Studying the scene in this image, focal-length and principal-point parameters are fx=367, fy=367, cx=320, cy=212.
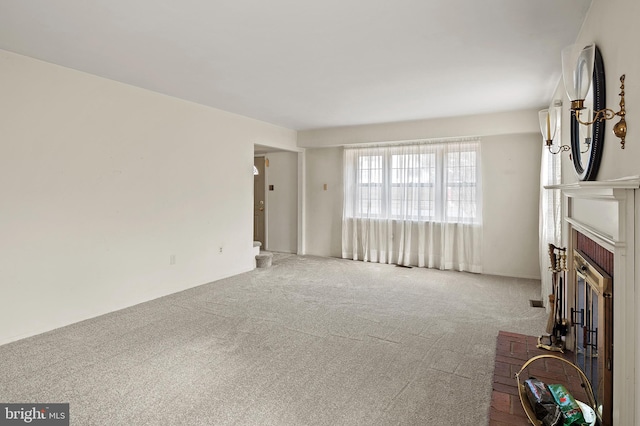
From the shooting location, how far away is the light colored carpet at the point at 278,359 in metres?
2.20

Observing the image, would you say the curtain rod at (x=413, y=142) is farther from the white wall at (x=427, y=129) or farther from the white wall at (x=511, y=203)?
the white wall at (x=511, y=203)

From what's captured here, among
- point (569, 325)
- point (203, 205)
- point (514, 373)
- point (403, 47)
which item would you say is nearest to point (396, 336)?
point (514, 373)

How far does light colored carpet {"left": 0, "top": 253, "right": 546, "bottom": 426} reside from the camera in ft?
7.20

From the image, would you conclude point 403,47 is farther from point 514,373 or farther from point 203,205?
point 203,205

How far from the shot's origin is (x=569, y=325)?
2.73 metres

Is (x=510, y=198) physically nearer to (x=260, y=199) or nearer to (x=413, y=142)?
(x=413, y=142)

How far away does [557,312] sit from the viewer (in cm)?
301

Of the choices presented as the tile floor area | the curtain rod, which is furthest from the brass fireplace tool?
the curtain rod

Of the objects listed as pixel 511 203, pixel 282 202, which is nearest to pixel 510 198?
pixel 511 203

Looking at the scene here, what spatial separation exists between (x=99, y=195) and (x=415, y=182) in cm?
478

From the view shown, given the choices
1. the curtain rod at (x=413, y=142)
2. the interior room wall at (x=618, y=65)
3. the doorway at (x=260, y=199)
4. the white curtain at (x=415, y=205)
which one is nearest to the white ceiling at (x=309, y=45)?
the interior room wall at (x=618, y=65)

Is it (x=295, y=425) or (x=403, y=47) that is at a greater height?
(x=403, y=47)

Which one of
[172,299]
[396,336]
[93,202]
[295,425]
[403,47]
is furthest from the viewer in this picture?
[172,299]

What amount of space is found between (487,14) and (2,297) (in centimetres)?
452
